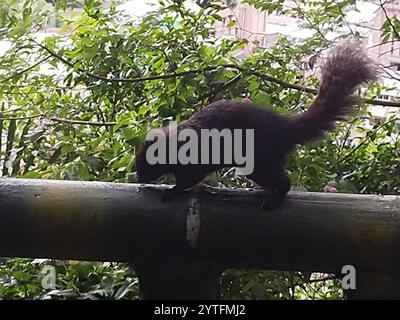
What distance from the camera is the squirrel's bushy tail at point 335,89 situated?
847mm

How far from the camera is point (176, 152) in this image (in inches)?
36.5

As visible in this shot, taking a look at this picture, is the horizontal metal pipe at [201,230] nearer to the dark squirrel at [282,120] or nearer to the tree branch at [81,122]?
the dark squirrel at [282,120]

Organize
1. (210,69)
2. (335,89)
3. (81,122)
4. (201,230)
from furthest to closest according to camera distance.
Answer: (81,122) → (210,69) → (335,89) → (201,230)

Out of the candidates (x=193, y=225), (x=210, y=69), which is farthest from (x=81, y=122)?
(x=193, y=225)

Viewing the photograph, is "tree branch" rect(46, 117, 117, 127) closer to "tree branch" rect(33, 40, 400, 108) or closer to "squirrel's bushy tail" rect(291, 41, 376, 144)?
"tree branch" rect(33, 40, 400, 108)

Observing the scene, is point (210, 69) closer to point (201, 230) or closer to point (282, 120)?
point (282, 120)

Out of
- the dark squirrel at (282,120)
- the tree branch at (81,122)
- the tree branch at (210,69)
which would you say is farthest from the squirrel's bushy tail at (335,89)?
the tree branch at (81,122)

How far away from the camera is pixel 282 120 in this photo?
2.96 feet

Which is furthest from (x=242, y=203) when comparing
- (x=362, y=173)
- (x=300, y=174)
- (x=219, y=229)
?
(x=362, y=173)

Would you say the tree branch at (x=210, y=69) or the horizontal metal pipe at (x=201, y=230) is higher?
the tree branch at (x=210, y=69)

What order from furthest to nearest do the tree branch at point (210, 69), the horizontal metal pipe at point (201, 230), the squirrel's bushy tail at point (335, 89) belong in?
the tree branch at point (210, 69)
the squirrel's bushy tail at point (335, 89)
the horizontal metal pipe at point (201, 230)

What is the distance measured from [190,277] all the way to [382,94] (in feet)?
2.71

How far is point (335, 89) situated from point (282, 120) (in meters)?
0.08

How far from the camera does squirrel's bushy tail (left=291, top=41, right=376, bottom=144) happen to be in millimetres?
847
